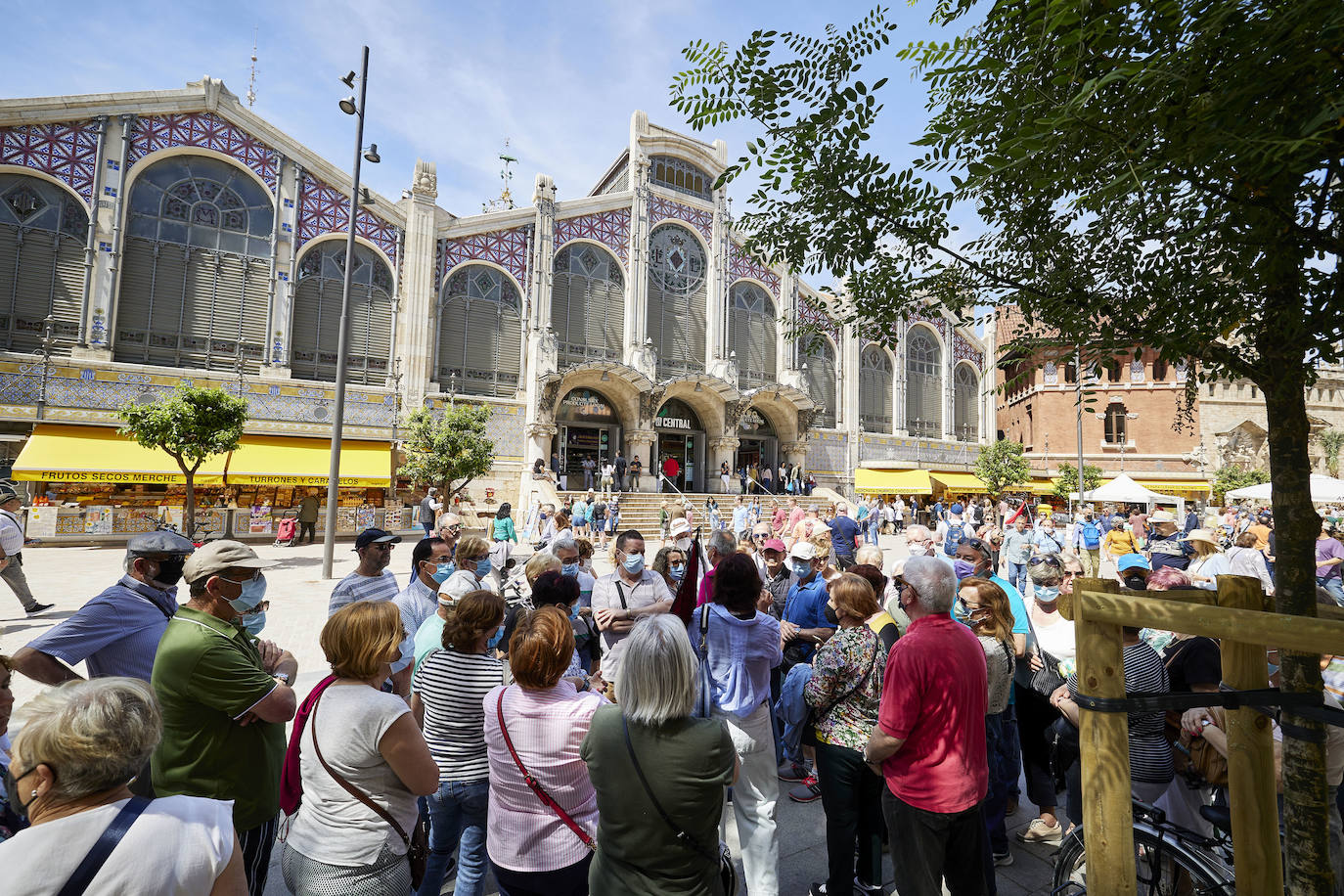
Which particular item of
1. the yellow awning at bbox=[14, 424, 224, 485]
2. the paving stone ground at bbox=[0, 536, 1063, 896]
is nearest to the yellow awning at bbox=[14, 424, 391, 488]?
the yellow awning at bbox=[14, 424, 224, 485]

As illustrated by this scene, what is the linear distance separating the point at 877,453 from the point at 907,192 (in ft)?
98.6

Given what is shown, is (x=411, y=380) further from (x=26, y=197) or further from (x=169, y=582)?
(x=169, y=582)

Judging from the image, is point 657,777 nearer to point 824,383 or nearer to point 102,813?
point 102,813

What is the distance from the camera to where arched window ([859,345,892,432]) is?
31506mm

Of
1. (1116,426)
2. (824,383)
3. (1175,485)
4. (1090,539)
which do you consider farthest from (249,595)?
(1116,426)

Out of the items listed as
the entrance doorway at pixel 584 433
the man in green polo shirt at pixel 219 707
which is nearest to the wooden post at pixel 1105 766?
the man in green polo shirt at pixel 219 707

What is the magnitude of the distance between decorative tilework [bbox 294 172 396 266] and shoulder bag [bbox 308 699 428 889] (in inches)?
871

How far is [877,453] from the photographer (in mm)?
31484

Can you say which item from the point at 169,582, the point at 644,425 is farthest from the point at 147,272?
the point at 169,582

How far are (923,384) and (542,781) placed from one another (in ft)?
112

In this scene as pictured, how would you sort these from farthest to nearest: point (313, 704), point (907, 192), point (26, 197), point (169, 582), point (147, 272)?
point (147, 272) < point (26, 197) < point (169, 582) < point (907, 192) < point (313, 704)

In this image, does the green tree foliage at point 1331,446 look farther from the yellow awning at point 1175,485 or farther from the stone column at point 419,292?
the stone column at point 419,292

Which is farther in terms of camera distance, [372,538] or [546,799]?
[372,538]

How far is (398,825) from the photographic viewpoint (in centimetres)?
234
